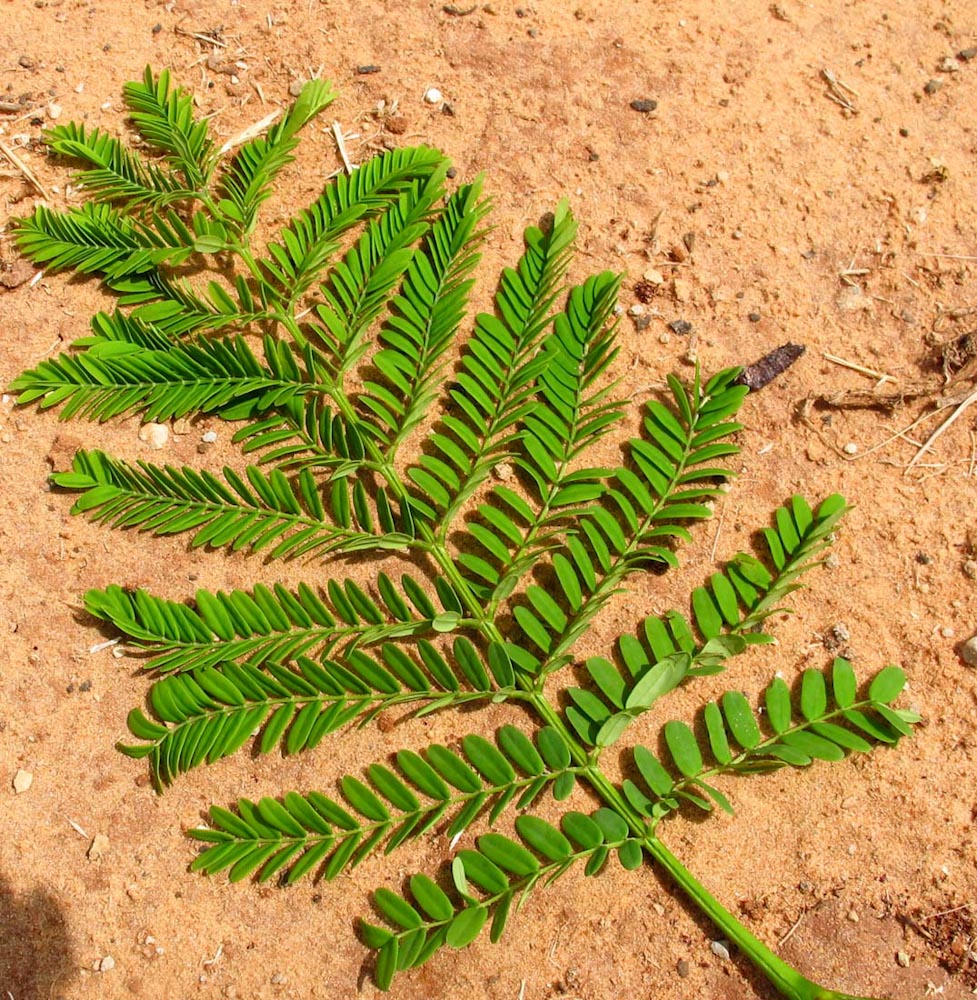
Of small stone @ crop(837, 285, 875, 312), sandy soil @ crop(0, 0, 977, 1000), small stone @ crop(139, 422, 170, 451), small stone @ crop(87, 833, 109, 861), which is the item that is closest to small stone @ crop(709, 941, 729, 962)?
sandy soil @ crop(0, 0, 977, 1000)

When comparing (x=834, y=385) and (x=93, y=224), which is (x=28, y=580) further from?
(x=834, y=385)

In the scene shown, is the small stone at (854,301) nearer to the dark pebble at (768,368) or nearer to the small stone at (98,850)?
the dark pebble at (768,368)

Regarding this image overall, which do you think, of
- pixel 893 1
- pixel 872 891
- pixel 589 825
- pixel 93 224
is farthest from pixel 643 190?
pixel 872 891

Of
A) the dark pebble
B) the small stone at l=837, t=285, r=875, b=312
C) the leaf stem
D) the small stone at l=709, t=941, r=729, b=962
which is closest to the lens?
the leaf stem

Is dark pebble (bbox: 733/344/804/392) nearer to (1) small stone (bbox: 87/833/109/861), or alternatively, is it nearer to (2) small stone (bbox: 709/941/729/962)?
(2) small stone (bbox: 709/941/729/962)

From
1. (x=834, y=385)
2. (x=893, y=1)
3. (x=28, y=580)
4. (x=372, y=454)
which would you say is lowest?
(x=28, y=580)

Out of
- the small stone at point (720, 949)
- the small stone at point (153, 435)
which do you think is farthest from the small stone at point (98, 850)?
the small stone at point (720, 949)
